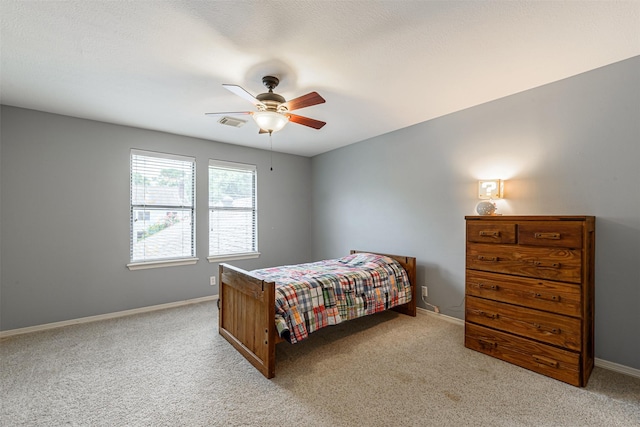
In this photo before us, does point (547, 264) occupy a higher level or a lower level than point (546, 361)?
higher

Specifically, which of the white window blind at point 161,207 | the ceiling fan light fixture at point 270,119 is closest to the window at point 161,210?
the white window blind at point 161,207

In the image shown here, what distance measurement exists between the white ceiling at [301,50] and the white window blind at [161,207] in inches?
37.6

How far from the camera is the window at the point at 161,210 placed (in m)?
3.86

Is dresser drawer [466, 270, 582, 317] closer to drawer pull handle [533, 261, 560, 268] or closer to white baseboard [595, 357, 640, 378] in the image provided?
drawer pull handle [533, 261, 560, 268]

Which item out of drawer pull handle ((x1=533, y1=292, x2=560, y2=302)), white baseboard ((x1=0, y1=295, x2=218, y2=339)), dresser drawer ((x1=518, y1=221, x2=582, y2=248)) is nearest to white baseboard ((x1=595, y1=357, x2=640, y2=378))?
drawer pull handle ((x1=533, y1=292, x2=560, y2=302))

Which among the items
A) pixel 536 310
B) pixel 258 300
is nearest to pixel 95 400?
pixel 258 300

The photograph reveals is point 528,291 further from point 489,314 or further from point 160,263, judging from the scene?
point 160,263

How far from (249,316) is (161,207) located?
2.39 meters

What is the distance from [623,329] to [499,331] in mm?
888

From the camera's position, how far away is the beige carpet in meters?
1.81

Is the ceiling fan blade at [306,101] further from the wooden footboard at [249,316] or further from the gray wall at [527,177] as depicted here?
the gray wall at [527,177]

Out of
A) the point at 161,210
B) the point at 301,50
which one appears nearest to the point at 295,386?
the point at 301,50

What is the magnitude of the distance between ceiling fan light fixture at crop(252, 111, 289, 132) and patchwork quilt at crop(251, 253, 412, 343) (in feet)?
4.63

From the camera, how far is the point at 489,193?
296 cm
